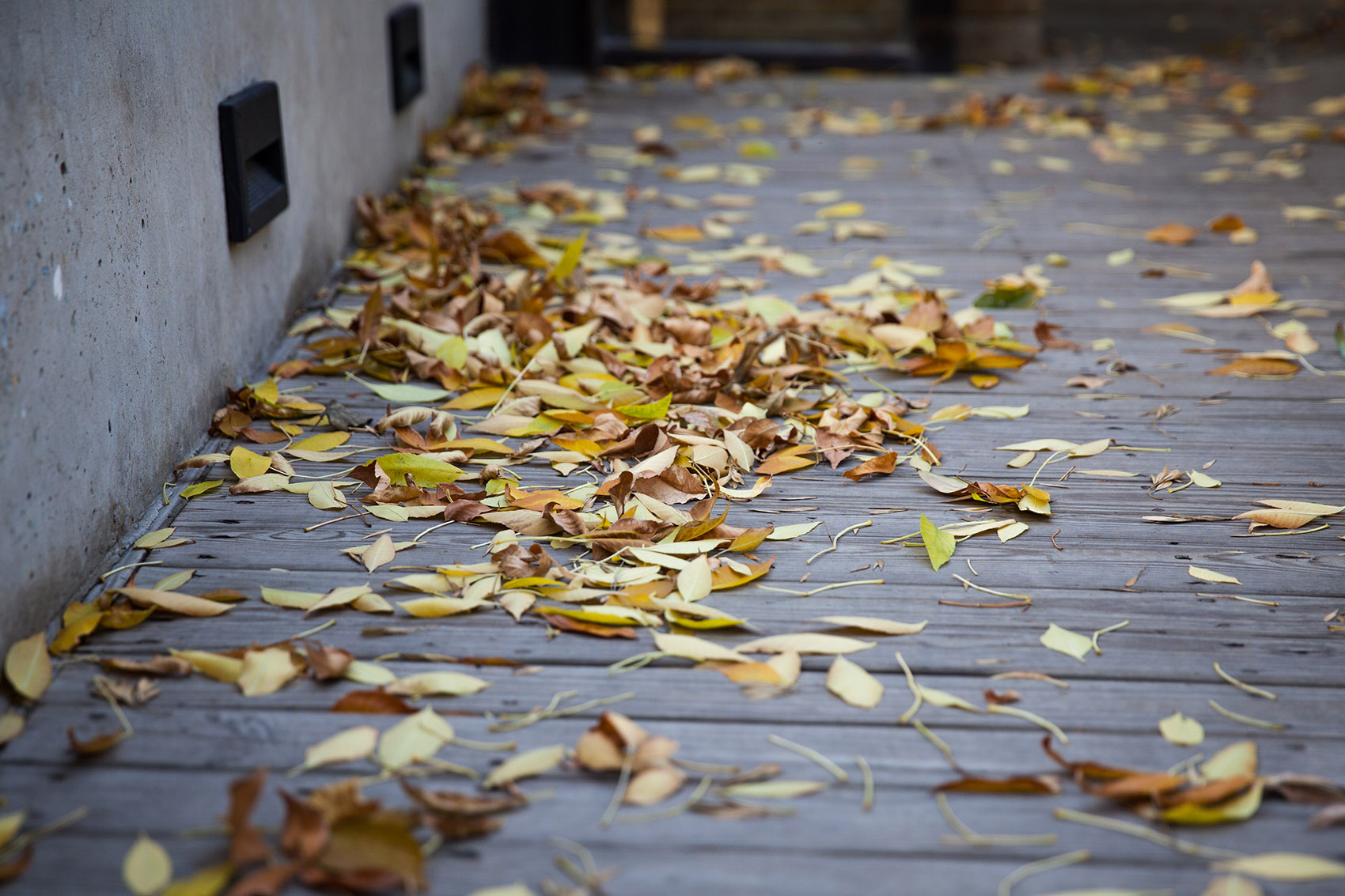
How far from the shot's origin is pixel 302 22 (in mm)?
2309

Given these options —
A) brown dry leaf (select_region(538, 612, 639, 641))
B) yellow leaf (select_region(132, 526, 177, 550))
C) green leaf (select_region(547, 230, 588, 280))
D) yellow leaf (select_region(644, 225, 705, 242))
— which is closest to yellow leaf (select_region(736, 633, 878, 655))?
brown dry leaf (select_region(538, 612, 639, 641))

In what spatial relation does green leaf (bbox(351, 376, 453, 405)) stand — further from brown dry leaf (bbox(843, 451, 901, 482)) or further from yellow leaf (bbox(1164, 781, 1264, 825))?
yellow leaf (bbox(1164, 781, 1264, 825))

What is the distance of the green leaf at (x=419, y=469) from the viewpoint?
1584 millimetres

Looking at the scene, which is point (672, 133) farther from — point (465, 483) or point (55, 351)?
point (55, 351)

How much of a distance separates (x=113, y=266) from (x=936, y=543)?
104 centimetres

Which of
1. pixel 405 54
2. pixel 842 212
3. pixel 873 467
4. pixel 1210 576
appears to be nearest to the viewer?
pixel 1210 576

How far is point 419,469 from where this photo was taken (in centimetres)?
159

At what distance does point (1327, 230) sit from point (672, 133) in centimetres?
199

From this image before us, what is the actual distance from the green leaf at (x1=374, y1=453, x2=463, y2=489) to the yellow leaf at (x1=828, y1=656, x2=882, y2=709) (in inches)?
24.8

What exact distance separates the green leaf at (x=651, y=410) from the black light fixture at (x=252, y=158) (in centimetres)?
68

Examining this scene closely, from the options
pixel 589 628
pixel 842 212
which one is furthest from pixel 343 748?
pixel 842 212

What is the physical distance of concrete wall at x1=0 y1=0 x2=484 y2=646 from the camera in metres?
1.19

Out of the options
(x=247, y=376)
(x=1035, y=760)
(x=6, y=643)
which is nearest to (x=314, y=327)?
(x=247, y=376)

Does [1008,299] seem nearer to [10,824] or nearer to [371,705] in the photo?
[371,705]
